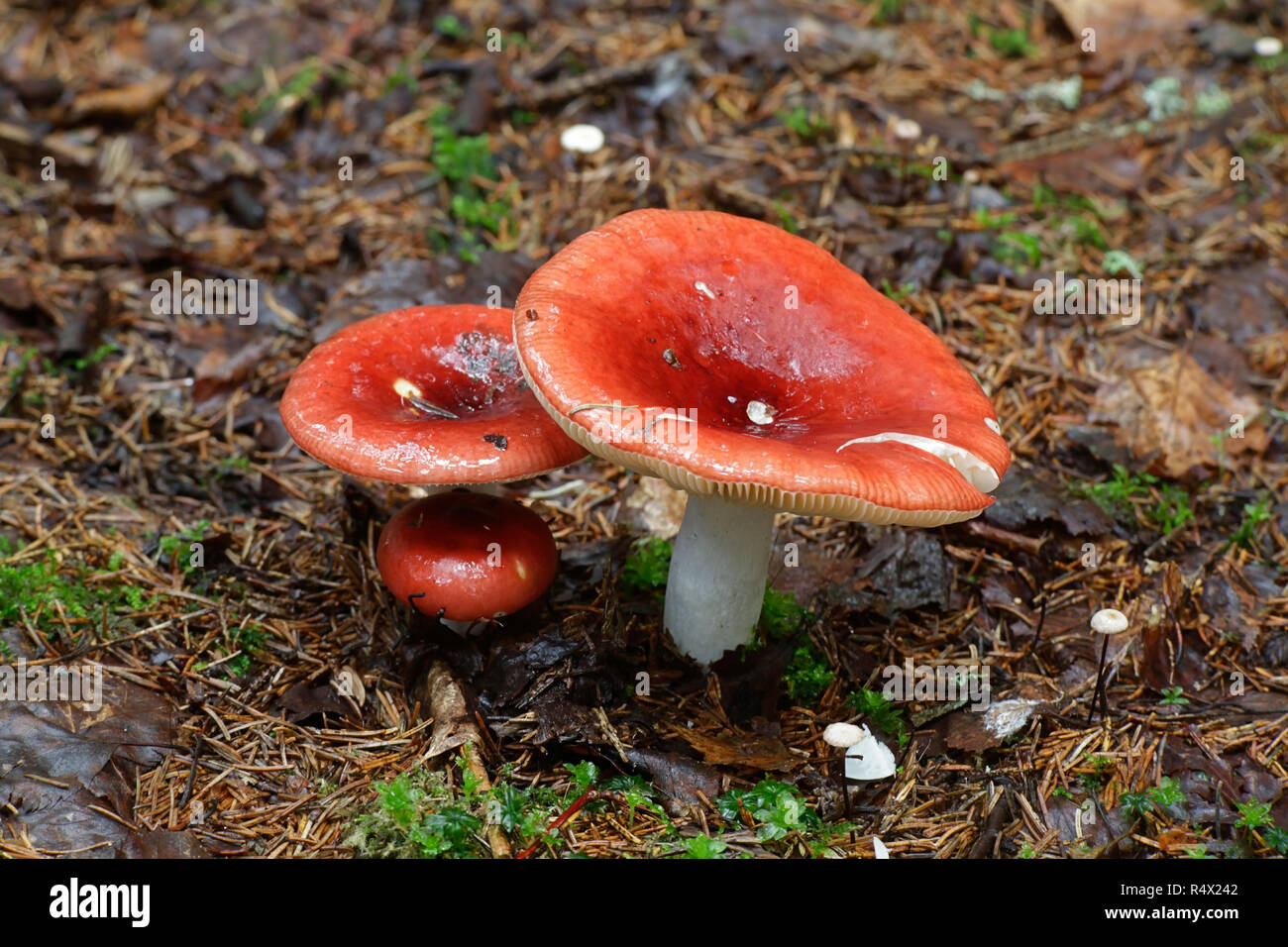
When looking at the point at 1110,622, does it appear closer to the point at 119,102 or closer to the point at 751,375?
the point at 751,375

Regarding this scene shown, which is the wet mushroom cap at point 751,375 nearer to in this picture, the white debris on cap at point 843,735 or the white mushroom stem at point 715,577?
the white mushroom stem at point 715,577

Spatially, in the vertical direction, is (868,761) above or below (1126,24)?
below

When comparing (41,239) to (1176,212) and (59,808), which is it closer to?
(59,808)

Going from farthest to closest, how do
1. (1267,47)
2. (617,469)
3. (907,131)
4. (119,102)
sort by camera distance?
(1267,47) < (119,102) < (907,131) < (617,469)

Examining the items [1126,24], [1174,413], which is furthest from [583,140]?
[1126,24]

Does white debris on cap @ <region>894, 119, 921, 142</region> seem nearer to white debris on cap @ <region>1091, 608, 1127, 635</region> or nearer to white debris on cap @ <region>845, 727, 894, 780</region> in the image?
white debris on cap @ <region>1091, 608, 1127, 635</region>

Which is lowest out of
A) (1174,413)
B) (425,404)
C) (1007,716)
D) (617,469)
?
(617,469)

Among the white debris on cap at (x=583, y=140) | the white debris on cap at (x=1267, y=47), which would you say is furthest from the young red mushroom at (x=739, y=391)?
the white debris on cap at (x=1267, y=47)

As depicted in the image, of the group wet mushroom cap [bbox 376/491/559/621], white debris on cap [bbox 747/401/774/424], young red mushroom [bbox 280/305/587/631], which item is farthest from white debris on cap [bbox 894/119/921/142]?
wet mushroom cap [bbox 376/491/559/621]
